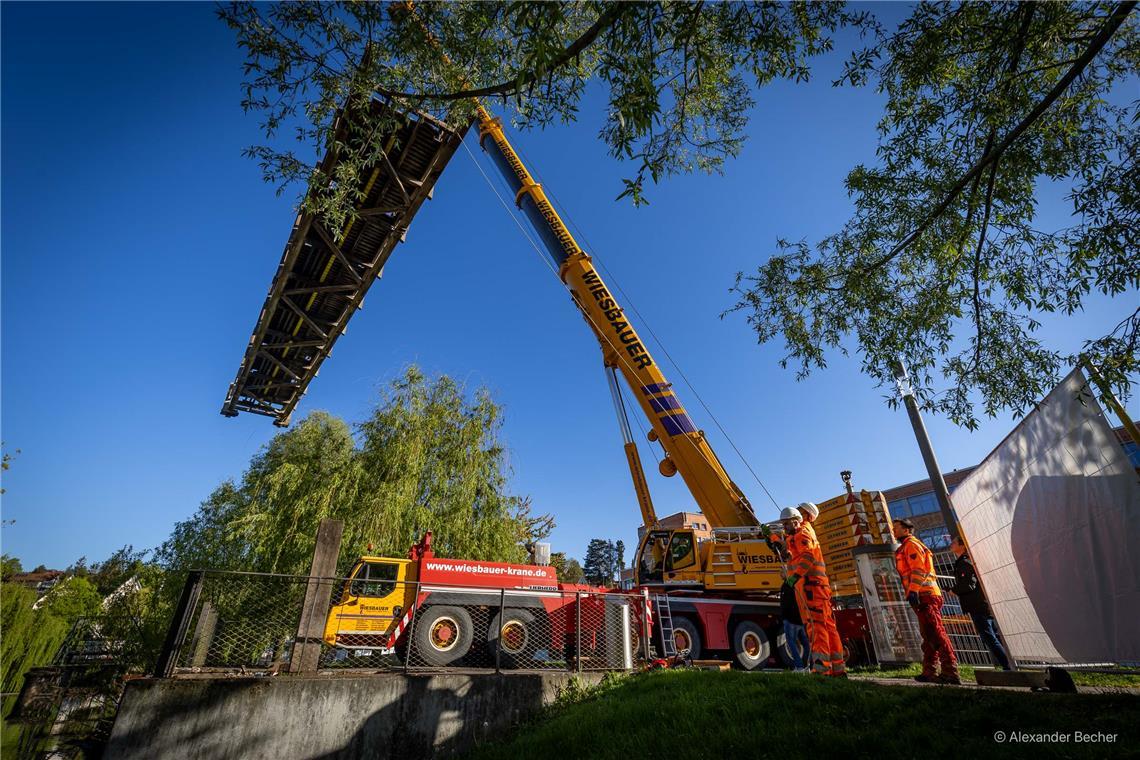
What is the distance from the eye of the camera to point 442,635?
8.14 metres

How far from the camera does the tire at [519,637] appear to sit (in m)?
8.38

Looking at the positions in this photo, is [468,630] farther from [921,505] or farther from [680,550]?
[921,505]

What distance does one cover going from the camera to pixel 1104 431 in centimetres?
354

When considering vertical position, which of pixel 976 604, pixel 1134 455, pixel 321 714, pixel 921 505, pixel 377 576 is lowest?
pixel 321 714

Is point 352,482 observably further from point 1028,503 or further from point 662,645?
point 1028,503

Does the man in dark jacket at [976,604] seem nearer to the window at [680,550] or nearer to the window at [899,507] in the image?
the window at [680,550]

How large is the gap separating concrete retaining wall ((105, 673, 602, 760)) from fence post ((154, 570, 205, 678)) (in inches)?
12.5

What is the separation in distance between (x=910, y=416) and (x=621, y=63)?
9.24 metres

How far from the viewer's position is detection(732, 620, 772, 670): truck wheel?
9.25 metres

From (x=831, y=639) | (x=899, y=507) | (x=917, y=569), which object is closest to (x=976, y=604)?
(x=917, y=569)

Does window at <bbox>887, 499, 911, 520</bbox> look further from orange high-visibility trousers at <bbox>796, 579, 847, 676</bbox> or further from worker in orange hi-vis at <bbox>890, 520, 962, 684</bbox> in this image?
orange high-visibility trousers at <bbox>796, 579, 847, 676</bbox>

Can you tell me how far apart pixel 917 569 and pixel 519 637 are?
615 centimetres

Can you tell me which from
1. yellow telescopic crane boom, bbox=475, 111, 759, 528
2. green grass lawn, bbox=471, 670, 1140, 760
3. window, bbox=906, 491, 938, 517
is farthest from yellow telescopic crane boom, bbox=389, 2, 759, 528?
window, bbox=906, 491, 938, 517

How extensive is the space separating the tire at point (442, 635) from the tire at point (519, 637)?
454 millimetres
